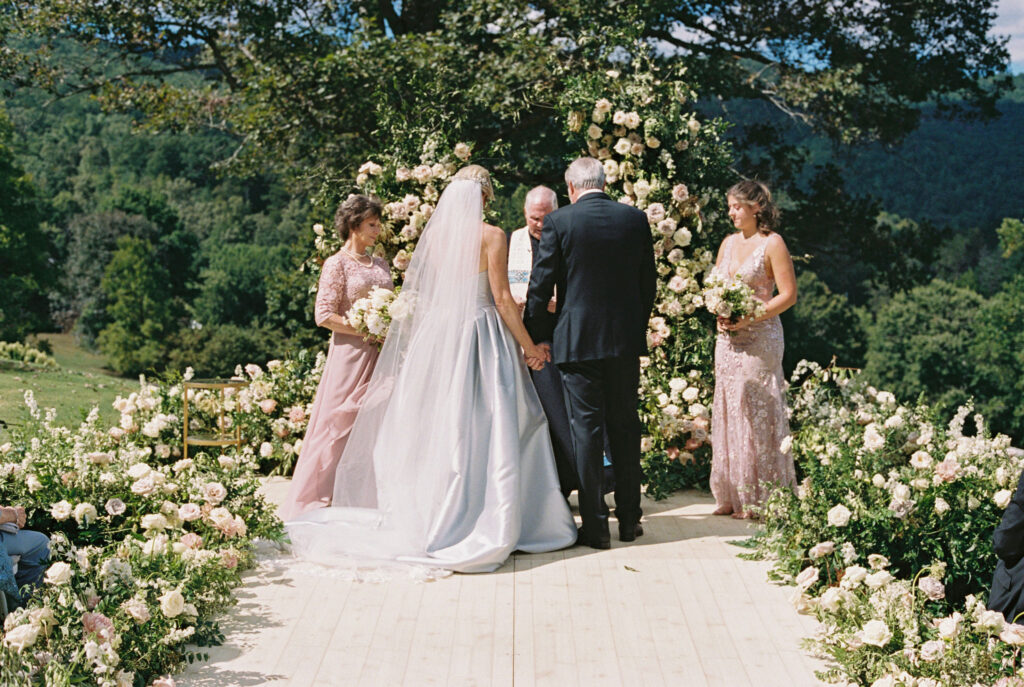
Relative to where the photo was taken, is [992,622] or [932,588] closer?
[992,622]

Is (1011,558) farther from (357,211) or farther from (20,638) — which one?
(357,211)

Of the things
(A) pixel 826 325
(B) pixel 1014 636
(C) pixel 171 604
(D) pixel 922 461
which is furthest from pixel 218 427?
(A) pixel 826 325

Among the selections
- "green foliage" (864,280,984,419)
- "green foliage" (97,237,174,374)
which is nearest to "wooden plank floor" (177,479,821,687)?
"green foliage" (97,237,174,374)

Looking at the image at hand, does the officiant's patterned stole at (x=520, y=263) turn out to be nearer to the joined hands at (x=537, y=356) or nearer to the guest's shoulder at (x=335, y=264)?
the joined hands at (x=537, y=356)

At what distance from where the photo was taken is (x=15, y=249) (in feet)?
41.5

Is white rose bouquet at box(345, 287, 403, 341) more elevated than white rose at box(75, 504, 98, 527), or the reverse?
white rose bouquet at box(345, 287, 403, 341)

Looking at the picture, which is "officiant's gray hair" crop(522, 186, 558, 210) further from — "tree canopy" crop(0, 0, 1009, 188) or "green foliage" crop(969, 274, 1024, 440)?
"green foliage" crop(969, 274, 1024, 440)

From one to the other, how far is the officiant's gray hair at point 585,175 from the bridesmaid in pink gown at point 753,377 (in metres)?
0.88

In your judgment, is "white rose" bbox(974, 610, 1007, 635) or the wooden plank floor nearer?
"white rose" bbox(974, 610, 1007, 635)

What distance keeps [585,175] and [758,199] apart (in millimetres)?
1045

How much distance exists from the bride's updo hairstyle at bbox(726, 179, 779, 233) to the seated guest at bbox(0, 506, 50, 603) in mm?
3611

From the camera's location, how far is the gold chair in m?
6.66

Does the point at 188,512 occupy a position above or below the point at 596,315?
below

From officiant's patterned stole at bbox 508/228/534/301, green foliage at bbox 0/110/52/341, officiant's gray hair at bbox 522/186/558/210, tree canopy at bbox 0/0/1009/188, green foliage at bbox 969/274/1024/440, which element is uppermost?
tree canopy at bbox 0/0/1009/188
